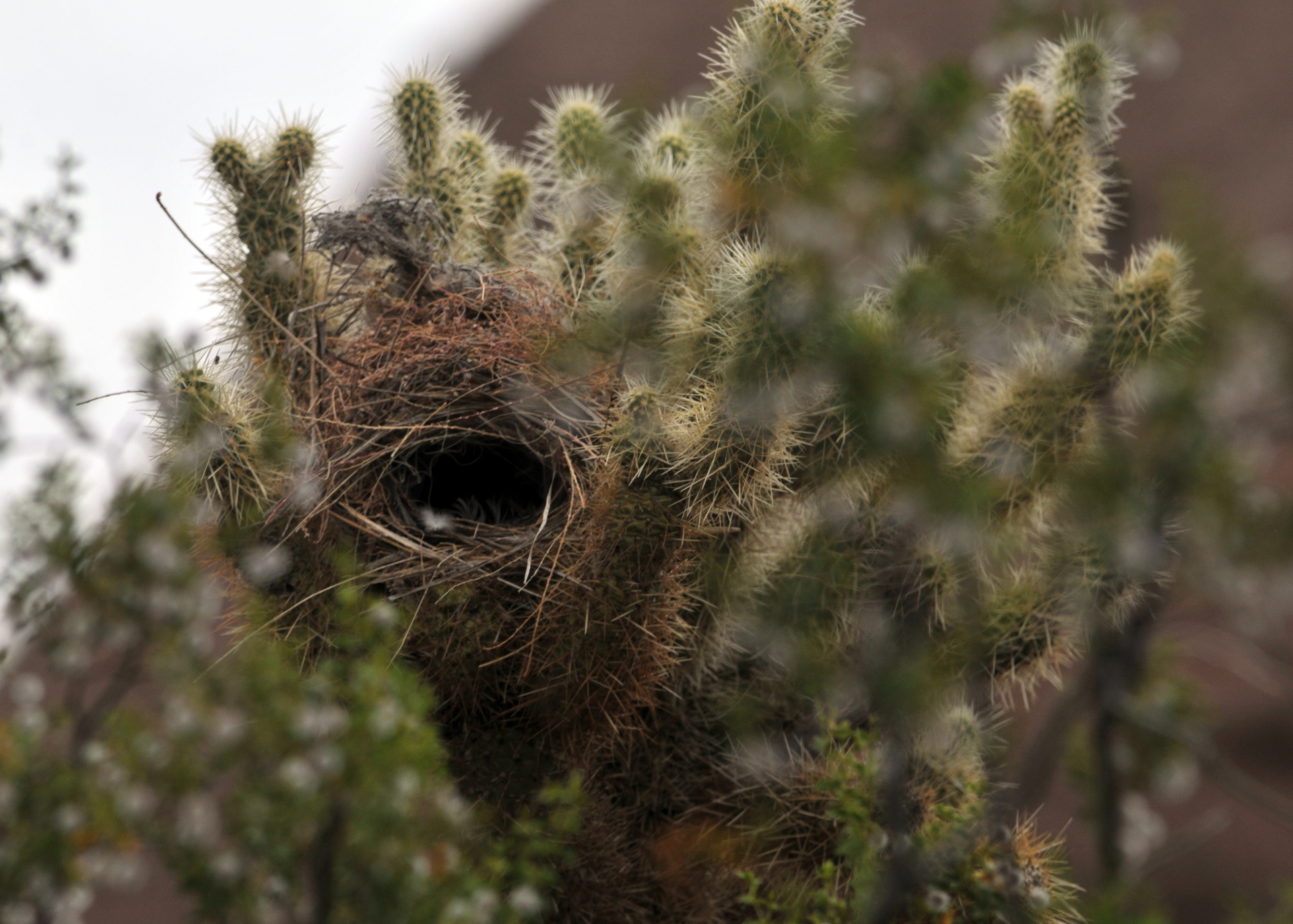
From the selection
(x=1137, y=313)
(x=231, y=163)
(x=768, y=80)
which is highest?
(x=231, y=163)

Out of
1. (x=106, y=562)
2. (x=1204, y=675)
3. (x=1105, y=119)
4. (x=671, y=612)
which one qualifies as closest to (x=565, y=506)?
(x=671, y=612)

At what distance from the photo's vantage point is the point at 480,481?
1987 millimetres

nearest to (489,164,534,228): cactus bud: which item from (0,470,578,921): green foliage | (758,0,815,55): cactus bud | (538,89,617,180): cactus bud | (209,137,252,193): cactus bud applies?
(538,89,617,180): cactus bud

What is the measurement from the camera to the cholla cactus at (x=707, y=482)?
56.4 inches

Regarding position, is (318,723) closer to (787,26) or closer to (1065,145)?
(787,26)

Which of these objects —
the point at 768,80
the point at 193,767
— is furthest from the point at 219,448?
the point at 768,80

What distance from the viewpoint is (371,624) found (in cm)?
112

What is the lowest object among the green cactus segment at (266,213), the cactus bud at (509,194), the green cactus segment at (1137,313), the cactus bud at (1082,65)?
the green cactus segment at (1137,313)

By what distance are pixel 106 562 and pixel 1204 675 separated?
2956 millimetres

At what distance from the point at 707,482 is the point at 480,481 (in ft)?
2.01

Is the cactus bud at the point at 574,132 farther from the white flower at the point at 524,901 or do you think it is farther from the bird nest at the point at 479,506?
the white flower at the point at 524,901

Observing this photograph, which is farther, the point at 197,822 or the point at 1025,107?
the point at 1025,107

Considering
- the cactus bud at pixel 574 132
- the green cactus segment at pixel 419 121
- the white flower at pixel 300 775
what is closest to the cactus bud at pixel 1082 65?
the cactus bud at pixel 574 132

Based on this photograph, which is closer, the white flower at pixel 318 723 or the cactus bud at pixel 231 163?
the white flower at pixel 318 723
